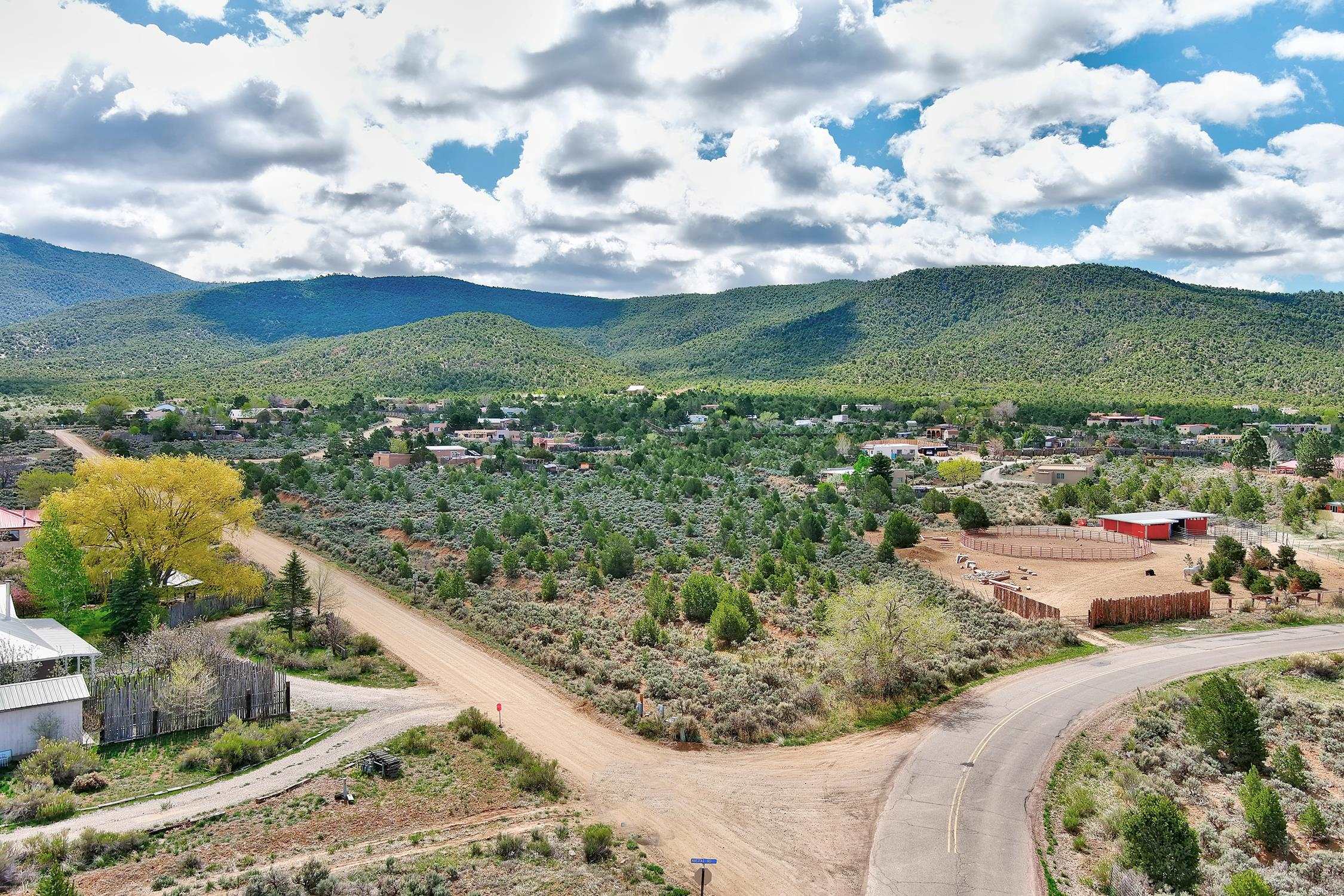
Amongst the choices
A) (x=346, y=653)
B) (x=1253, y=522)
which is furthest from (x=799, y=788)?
(x=1253, y=522)

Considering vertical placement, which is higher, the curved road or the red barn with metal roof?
the red barn with metal roof

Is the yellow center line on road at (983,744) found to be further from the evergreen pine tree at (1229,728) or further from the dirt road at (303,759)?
the dirt road at (303,759)

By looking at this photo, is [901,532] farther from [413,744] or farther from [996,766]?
[413,744]

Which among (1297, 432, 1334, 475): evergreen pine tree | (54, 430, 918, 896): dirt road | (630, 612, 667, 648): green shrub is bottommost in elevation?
(54, 430, 918, 896): dirt road

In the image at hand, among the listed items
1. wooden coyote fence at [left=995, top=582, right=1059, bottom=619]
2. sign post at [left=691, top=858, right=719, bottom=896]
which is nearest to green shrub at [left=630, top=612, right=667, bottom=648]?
sign post at [left=691, top=858, right=719, bottom=896]

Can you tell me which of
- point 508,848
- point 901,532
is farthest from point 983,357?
point 508,848

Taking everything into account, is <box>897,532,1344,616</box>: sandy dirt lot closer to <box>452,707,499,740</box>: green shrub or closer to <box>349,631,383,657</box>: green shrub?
<box>452,707,499,740</box>: green shrub

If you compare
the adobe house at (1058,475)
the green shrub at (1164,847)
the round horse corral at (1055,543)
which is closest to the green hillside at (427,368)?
the adobe house at (1058,475)

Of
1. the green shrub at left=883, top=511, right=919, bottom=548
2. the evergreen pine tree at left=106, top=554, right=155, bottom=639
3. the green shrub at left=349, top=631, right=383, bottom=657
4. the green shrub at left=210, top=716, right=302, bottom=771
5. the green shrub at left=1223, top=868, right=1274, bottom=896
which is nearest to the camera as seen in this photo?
the green shrub at left=1223, top=868, right=1274, bottom=896
